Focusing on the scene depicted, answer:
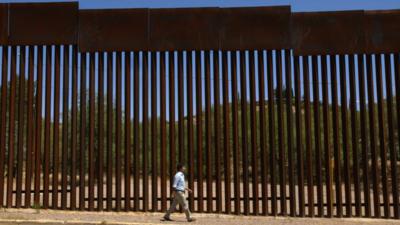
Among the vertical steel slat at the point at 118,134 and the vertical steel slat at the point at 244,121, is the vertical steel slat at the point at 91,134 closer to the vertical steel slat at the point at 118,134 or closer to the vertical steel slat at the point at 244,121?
the vertical steel slat at the point at 118,134

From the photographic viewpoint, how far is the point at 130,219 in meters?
10.9

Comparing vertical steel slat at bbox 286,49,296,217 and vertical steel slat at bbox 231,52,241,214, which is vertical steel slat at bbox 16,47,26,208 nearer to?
vertical steel slat at bbox 231,52,241,214

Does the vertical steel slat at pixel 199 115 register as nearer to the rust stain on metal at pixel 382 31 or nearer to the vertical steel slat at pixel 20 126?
the rust stain on metal at pixel 382 31

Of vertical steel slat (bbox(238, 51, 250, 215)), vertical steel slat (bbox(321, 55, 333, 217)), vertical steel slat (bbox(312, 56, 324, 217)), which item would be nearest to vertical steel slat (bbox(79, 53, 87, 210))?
vertical steel slat (bbox(238, 51, 250, 215))

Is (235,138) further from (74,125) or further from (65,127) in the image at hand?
(65,127)

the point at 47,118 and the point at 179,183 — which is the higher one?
the point at 47,118

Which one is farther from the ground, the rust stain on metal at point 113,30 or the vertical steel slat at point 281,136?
the rust stain on metal at point 113,30

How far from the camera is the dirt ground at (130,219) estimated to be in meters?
10.4

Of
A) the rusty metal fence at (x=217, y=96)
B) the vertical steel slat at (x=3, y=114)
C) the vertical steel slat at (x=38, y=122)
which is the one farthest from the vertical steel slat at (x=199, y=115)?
the vertical steel slat at (x=3, y=114)

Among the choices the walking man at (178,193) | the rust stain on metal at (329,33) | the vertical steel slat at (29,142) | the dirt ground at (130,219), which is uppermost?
the rust stain on metal at (329,33)

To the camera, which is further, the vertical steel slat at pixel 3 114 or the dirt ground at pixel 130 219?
the vertical steel slat at pixel 3 114

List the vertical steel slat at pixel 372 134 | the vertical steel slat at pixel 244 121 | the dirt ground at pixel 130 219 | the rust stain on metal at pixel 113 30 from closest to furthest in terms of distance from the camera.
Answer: the dirt ground at pixel 130 219, the vertical steel slat at pixel 372 134, the vertical steel slat at pixel 244 121, the rust stain on metal at pixel 113 30

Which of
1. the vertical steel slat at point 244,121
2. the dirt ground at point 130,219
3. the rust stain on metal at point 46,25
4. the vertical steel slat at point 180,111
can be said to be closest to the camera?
the dirt ground at point 130,219

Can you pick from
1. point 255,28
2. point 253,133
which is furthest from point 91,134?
point 255,28
